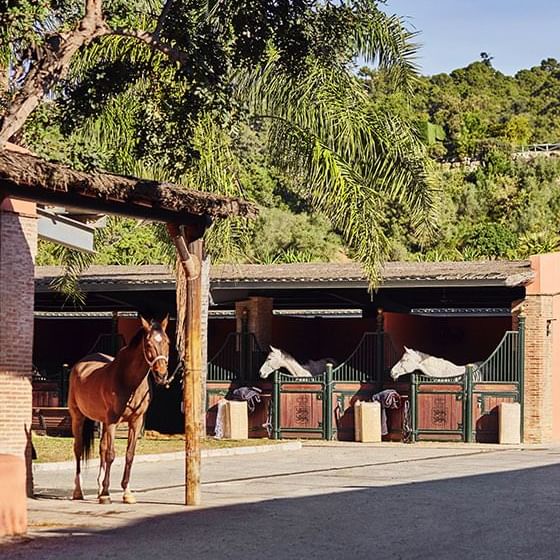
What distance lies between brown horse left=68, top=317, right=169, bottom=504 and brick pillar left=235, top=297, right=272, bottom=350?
14996 millimetres

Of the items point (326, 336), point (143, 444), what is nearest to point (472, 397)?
point (143, 444)

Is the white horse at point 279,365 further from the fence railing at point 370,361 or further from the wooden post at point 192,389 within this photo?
the wooden post at point 192,389

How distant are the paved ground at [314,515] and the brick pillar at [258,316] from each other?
30.6 feet

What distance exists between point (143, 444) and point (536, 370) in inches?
343

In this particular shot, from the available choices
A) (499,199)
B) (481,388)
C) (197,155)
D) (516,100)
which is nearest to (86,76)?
(197,155)

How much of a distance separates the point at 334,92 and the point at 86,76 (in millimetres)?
6031

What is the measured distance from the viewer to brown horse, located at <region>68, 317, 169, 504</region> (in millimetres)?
14555

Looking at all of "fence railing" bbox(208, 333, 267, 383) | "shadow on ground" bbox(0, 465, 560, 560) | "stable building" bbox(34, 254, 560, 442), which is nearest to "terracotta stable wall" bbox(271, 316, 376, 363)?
"stable building" bbox(34, 254, 560, 442)

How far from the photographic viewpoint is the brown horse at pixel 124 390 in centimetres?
1455

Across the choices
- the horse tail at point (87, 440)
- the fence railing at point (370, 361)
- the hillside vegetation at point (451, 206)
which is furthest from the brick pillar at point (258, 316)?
the horse tail at point (87, 440)

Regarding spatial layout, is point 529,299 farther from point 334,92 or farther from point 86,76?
point 86,76

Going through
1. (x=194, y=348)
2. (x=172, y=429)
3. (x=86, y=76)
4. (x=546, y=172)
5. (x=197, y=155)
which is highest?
(x=546, y=172)

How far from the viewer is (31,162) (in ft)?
41.0

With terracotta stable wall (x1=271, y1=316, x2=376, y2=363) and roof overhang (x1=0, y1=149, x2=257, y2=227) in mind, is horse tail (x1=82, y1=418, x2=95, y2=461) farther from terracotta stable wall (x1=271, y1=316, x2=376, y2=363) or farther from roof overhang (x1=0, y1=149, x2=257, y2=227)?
terracotta stable wall (x1=271, y1=316, x2=376, y2=363)
